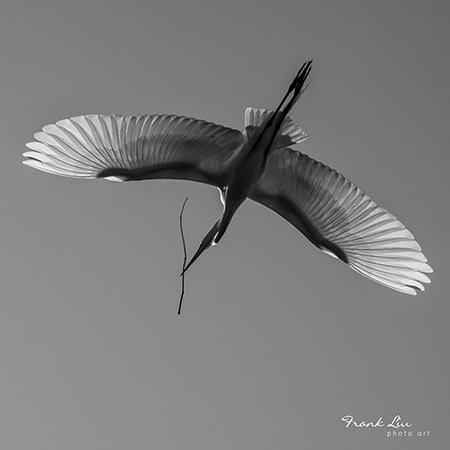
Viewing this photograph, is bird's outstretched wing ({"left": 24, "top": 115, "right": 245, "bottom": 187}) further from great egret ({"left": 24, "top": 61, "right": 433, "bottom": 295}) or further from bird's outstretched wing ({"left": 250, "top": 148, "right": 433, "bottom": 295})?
bird's outstretched wing ({"left": 250, "top": 148, "right": 433, "bottom": 295})

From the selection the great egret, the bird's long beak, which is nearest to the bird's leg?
the great egret

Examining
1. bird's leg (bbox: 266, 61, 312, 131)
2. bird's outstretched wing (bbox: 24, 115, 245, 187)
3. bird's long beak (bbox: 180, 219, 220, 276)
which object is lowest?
bird's long beak (bbox: 180, 219, 220, 276)

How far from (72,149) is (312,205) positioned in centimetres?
183

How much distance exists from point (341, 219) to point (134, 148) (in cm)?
166

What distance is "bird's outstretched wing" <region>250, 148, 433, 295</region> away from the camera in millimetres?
6641

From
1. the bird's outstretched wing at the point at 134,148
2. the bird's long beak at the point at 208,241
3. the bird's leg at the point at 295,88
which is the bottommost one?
the bird's long beak at the point at 208,241

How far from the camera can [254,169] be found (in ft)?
20.9

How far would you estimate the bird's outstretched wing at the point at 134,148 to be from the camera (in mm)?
6121

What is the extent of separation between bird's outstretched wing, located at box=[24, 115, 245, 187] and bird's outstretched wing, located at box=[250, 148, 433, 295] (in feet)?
1.64

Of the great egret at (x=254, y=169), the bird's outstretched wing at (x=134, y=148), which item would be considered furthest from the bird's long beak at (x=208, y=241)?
the bird's outstretched wing at (x=134, y=148)

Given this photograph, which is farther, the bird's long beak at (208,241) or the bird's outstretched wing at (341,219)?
the bird's outstretched wing at (341,219)

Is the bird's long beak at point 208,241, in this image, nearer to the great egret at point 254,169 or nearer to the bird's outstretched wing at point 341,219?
the great egret at point 254,169

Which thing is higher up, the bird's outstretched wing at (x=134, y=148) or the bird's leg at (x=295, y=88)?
the bird's leg at (x=295, y=88)

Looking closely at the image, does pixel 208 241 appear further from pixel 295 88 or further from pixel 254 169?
pixel 295 88
